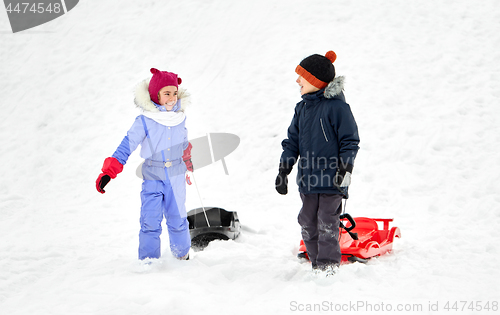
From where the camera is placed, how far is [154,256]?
317 cm

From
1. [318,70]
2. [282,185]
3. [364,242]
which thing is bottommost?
[364,242]

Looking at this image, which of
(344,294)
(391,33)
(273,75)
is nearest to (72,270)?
(344,294)

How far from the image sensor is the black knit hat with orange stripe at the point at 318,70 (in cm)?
290

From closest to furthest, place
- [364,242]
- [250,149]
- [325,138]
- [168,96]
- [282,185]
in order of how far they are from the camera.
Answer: [325,138], [282,185], [168,96], [364,242], [250,149]

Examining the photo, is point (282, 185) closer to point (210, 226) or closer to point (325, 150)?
point (325, 150)

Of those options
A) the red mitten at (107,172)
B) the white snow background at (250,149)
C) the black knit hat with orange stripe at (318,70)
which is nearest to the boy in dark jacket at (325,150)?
the black knit hat with orange stripe at (318,70)

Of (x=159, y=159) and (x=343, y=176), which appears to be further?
(x=159, y=159)

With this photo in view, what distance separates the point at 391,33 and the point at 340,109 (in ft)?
18.1

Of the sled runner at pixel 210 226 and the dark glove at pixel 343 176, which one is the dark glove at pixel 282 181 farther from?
the sled runner at pixel 210 226

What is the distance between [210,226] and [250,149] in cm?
225

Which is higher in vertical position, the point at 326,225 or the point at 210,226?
the point at 326,225

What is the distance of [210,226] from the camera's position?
389cm

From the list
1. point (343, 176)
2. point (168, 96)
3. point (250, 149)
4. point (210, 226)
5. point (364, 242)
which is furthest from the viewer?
point (250, 149)

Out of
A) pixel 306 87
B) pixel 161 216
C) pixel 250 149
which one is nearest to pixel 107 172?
pixel 161 216
